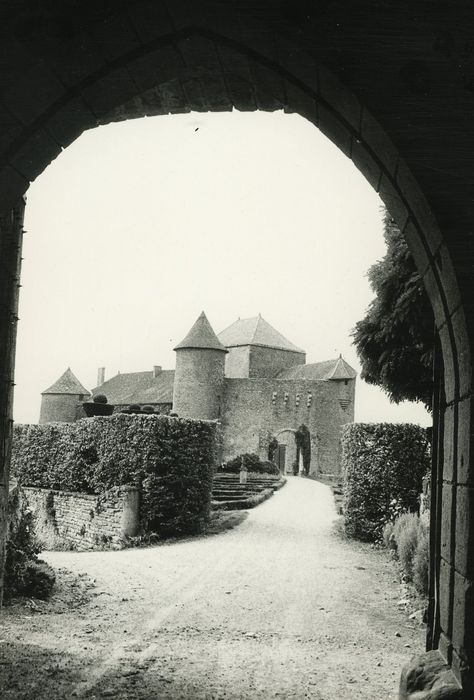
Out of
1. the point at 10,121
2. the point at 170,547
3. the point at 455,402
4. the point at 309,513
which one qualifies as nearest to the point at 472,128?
the point at 455,402

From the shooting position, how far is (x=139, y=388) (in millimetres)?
51875

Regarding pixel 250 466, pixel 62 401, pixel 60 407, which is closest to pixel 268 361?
pixel 62 401

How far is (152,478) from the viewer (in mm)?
11320

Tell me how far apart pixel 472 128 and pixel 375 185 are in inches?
21.5

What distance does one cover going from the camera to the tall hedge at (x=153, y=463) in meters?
11.4

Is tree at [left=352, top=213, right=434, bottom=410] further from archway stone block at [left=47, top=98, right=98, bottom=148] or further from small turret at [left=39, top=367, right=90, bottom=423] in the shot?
small turret at [left=39, top=367, right=90, bottom=423]

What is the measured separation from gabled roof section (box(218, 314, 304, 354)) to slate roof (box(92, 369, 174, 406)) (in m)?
6.41

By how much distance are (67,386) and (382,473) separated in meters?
39.5

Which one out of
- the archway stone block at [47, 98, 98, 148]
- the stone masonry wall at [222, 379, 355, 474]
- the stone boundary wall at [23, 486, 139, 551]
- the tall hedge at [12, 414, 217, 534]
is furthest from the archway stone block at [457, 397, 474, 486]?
the stone masonry wall at [222, 379, 355, 474]

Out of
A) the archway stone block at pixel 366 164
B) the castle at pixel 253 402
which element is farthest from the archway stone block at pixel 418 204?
the castle at pixel 253 402

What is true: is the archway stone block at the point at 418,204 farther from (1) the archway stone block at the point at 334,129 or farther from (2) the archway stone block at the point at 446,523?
(2) the archway stone block at the point at 446,523

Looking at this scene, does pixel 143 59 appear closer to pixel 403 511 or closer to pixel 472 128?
pixel 472 128

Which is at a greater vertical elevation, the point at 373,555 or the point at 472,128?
the point at 472,128

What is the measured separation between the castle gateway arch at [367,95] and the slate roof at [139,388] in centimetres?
4407
